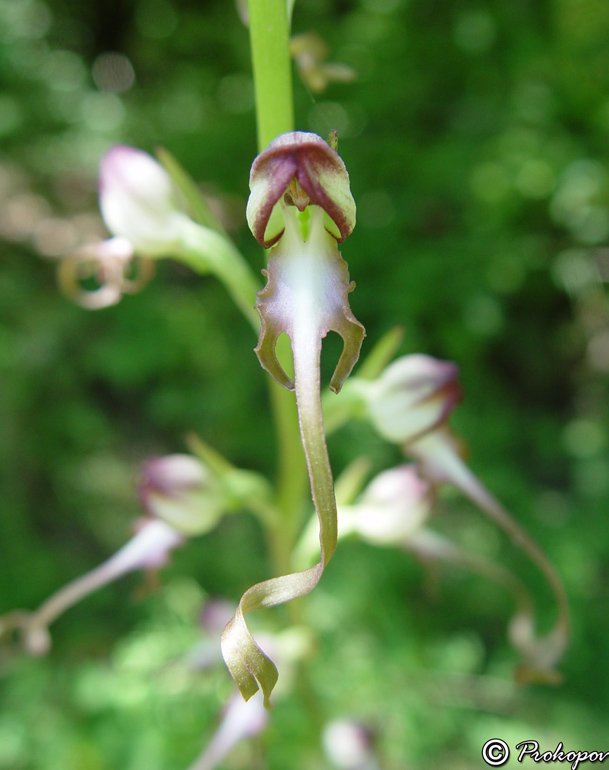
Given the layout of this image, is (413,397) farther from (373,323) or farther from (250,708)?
(373,323)

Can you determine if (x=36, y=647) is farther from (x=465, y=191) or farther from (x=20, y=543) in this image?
(x=465, y=191)

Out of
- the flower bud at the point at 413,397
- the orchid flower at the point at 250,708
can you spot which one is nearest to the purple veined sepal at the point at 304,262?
the flower bud at the point at 413,397

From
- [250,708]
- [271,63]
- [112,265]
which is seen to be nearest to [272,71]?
[271,63]

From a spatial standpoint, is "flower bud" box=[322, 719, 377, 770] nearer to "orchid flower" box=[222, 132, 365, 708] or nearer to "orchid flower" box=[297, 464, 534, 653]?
"orchid flower" box=[297, 464, 534, 653]

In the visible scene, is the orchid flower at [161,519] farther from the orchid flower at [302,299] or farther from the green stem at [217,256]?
the orchid flower at [302,299]
